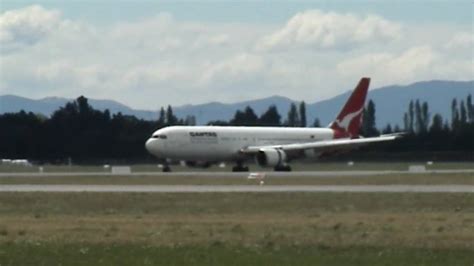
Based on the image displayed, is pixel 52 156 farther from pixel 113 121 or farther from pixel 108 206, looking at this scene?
pixel 108 206

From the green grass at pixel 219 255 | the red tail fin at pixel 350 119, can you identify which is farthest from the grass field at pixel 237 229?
the red tail fin at pixel 350 119

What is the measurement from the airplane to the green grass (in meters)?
57.4

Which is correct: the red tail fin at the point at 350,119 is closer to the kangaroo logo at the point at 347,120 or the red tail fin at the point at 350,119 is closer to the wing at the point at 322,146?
the kangaroo logo at the point at 347,120

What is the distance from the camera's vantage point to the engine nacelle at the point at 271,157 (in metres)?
83.2

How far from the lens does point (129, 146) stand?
125 metres

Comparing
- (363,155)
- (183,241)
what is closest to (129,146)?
(363,155)

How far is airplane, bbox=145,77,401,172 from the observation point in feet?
273

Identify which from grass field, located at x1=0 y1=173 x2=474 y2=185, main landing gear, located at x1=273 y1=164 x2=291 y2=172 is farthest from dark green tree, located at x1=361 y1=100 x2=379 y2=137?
grass field, located at x1=0 y1=173 x2=474 y2=185

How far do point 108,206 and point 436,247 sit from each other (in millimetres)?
16760

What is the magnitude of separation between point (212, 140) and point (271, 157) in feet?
13.3

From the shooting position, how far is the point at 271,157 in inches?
3275

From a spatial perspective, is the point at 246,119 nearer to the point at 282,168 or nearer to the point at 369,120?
the point at 369,120

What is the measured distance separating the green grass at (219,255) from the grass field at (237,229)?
2 centimetres

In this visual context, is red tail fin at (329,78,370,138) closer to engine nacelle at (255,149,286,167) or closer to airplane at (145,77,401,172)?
airplane at (145,77,401,172)
